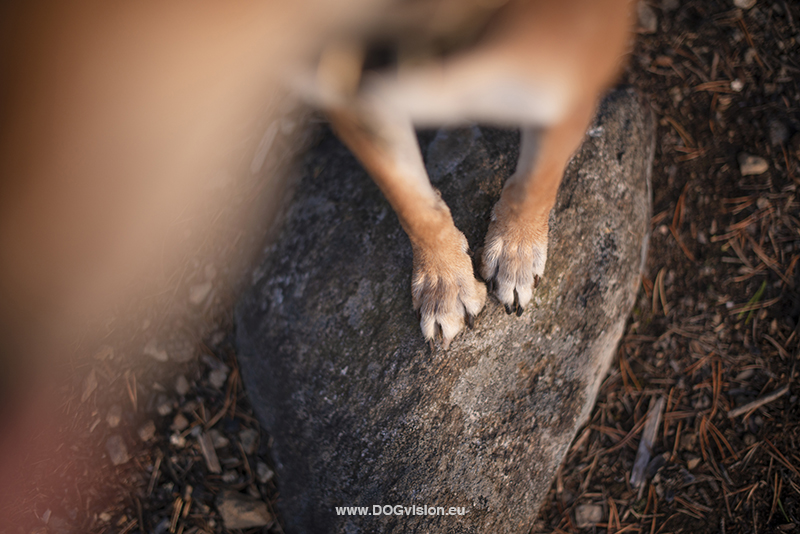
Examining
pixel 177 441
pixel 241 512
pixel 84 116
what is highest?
pixel 84 116

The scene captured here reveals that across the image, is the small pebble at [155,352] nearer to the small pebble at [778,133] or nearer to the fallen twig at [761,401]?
the fallen twig at [761,401]

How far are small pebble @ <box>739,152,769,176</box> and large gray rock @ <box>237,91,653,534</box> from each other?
0.67 meters

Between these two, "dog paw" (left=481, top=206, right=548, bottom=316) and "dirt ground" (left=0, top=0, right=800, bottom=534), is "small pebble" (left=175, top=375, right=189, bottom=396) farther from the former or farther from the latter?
"dog paw" (left=481, top=206, right=548, bottom=316)

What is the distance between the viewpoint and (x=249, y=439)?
1970 mm

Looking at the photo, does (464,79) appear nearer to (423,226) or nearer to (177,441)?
(423,226)

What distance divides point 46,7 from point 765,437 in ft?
8.84

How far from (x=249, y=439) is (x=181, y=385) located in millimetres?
435

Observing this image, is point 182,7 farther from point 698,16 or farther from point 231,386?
point 698,16

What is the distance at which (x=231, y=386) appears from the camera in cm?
204

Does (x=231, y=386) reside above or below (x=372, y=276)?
below

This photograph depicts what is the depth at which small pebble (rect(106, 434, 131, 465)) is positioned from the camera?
1.90 meters

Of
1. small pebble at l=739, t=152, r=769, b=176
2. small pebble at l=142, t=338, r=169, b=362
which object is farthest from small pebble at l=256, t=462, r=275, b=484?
small pebble at l=739, t=152, r=769, b=176

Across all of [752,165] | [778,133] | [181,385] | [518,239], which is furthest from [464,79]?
[778,133]

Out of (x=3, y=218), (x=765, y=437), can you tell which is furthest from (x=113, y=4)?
(x=765, y=437)
